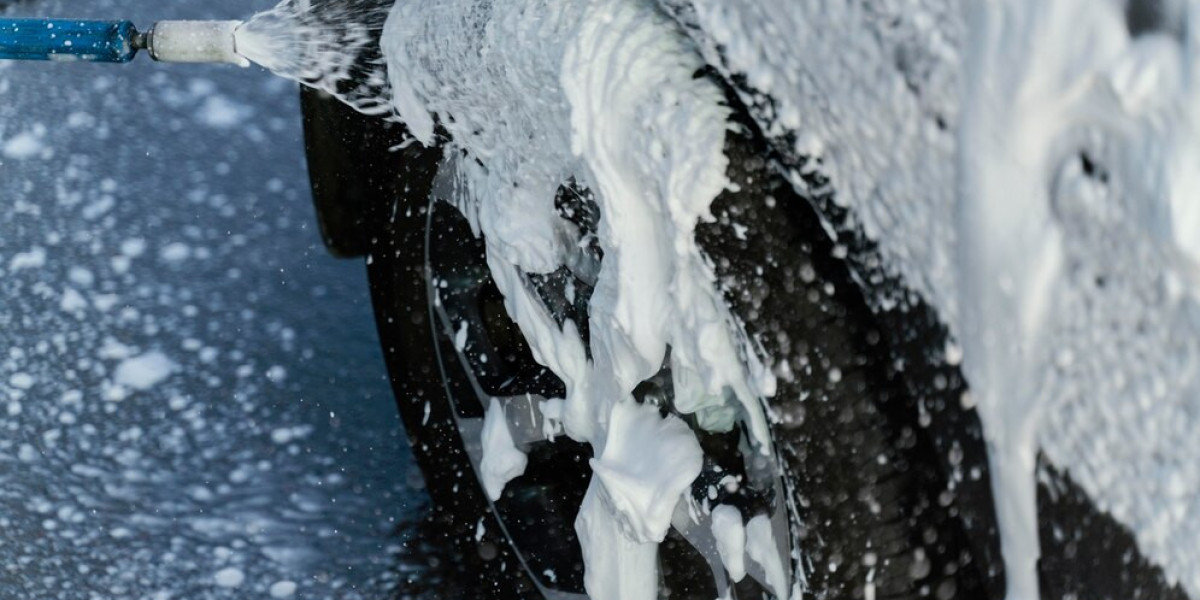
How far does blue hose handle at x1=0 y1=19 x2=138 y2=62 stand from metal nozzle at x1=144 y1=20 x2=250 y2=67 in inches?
1.3

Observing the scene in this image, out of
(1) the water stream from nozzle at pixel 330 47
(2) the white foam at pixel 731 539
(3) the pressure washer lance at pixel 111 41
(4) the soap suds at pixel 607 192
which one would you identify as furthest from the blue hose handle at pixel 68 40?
(2) the white foam at pixel 731 539

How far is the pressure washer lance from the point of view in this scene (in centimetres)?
191

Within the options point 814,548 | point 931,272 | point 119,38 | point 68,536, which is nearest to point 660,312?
point 814,548

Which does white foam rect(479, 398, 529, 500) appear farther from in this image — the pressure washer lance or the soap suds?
the pressure washer lance

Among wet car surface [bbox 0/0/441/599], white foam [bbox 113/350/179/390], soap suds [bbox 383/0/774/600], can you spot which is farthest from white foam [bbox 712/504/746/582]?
white foam [bbox 113/350/179/390]

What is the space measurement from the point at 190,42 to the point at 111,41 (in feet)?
0.34

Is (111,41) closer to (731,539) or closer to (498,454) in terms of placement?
(498,454)

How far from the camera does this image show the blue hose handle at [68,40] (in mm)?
1906

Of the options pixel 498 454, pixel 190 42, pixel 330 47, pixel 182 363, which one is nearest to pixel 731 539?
pixel 498 454

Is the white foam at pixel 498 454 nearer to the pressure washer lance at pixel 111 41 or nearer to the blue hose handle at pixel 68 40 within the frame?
the pressure washer lance at pixel 111 41

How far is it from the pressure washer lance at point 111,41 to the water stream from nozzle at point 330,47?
4 centimetres

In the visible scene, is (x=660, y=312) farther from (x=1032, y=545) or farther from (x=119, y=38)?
(x=119, y=38)

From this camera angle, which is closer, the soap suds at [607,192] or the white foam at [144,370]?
the soap suds at [607,192]

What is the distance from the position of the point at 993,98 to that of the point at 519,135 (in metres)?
0.73
